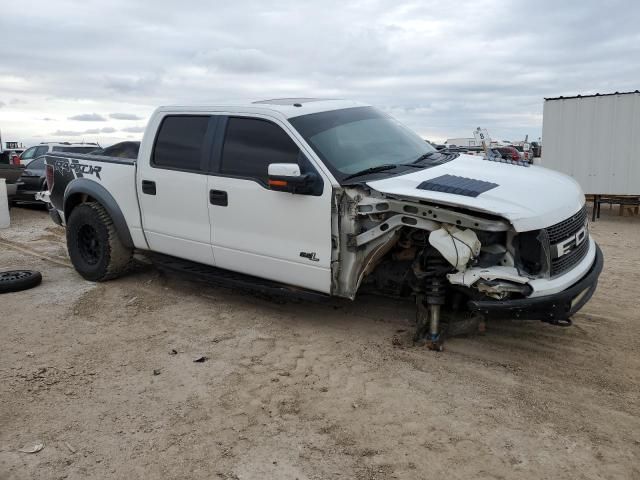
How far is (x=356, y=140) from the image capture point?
4.75 metres

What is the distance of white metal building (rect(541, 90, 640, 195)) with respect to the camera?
12.5 meters

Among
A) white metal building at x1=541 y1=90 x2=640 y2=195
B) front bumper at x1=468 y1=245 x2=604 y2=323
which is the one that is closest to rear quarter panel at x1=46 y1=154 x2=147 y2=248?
front bumper at x1=468 y1=245 x2=604 y2=323

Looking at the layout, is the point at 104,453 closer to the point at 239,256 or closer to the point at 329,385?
the point at 329,385

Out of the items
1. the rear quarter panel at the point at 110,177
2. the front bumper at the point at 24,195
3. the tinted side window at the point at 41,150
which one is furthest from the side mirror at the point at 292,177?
the tinted side window at the point at 41,150

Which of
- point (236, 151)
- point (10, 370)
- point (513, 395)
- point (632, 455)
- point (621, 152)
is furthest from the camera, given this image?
point (621, 152)

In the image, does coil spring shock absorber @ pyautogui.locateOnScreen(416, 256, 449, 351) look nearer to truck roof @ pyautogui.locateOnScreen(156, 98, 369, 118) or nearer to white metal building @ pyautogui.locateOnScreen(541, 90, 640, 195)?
truck roof @ pyautogui.locateOnScreen(156, 98, 369, 118)

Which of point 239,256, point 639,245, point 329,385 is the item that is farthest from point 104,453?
point 639,245

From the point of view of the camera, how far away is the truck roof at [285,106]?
15.6 ft

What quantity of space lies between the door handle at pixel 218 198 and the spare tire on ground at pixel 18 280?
9.03 feet

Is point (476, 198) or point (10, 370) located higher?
point (476, 198)

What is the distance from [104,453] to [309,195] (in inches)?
89.0

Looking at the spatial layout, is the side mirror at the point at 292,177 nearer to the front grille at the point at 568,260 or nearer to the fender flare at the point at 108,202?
the front grille at the point at 568,260

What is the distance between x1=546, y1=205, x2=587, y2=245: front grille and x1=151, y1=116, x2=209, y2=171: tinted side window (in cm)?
308

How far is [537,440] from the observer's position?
3090 millimetres
